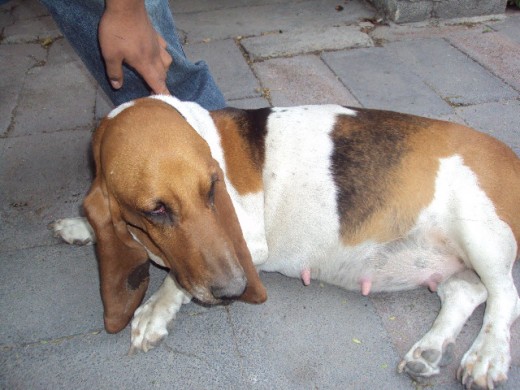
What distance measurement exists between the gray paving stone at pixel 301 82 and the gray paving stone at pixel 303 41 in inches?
8.5

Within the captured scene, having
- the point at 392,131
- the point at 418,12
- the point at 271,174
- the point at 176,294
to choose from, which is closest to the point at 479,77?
the point at 418,12

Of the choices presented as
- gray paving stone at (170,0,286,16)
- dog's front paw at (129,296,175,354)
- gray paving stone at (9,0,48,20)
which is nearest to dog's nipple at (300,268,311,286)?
dog's front paw at (129,296,175,354)

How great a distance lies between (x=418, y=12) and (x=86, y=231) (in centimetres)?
497

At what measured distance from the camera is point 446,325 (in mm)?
2785

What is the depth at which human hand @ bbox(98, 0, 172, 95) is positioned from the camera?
2.72 meters

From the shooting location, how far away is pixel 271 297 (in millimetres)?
3135

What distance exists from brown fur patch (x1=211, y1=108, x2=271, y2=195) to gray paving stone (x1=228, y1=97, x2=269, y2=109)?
2038 mm

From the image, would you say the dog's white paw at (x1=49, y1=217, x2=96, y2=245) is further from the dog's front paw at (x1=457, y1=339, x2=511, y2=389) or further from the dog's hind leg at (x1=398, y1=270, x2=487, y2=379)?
the dog's front paw at (x1=457, y1=339, x2=511, y2=389)

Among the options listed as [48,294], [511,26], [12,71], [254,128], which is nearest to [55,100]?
[12,71]

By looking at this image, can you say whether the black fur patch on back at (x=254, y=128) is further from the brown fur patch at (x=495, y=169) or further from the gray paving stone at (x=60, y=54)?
the gray paving stone at (x=60, y=54)

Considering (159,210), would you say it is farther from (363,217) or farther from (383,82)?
(383,82)

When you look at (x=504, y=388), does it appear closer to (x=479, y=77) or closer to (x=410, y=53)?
(x=479, y=77)

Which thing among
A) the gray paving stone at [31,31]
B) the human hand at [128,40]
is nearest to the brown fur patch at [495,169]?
the human hand at [128,40]

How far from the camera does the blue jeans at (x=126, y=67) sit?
345 centimetres
